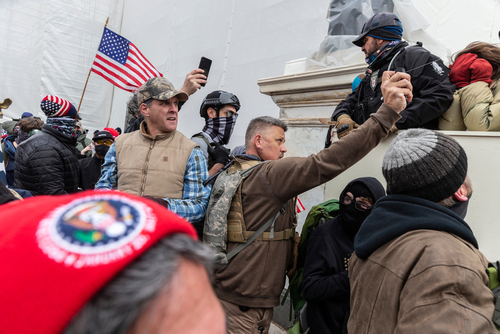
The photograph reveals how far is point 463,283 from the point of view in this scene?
3.07 ft

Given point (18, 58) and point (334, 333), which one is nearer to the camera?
point (334, 333)

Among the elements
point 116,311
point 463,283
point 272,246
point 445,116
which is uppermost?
point 445,116

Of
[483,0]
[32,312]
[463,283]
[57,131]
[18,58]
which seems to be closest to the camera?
[32,312]

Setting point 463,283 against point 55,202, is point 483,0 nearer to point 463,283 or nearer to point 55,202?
point 463,283

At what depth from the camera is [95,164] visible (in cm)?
414

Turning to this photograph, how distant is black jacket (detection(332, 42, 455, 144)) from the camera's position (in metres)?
1.92

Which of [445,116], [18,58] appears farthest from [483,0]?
[18,58]

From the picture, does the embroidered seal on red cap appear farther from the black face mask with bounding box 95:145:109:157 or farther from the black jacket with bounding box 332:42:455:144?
the black face mask with bounding box 95:145:109:157

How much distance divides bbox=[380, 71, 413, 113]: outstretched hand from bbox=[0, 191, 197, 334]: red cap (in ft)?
4.87

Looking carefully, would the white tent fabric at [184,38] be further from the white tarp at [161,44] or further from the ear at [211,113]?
the ear at [211,113]

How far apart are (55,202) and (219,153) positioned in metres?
2.49

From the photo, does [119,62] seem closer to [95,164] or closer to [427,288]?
[95,164]

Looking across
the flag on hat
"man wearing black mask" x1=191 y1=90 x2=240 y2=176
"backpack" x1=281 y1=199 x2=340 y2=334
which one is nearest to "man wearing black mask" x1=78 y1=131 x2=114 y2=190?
the flag on hat

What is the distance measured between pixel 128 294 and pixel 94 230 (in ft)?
0.30
